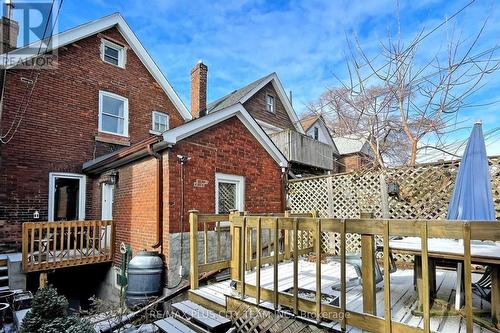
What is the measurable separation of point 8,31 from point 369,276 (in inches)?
484

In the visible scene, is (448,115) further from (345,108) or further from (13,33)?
(13,33)

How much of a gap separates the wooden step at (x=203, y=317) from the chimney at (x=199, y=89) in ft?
32.9

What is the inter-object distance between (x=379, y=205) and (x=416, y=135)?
9.30ft

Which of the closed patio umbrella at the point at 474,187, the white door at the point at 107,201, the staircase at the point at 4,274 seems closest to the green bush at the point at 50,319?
the staircase at the point at 4,274

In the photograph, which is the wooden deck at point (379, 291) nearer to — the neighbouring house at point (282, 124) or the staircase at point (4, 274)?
the staircase at point (4, 274)

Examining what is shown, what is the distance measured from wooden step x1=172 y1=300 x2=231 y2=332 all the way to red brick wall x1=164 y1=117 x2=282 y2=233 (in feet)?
6.24

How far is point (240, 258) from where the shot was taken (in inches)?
165

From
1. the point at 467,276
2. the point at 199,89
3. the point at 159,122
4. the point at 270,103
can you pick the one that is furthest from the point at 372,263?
the point at 270,103

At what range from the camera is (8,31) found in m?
9.27

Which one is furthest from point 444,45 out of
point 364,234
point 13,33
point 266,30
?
point 13,33

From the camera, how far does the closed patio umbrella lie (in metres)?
3.65

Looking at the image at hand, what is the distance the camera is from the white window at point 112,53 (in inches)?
414

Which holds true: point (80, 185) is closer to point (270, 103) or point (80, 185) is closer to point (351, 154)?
point (270, 103)

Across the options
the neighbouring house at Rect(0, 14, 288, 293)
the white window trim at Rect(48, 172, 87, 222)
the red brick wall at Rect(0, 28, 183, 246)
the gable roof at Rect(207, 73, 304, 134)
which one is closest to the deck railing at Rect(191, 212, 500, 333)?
the neighbouring house at Rect(0, 14, 288, 293)
